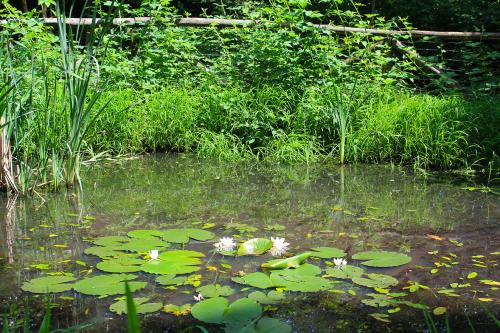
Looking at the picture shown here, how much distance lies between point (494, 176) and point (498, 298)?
101 inches

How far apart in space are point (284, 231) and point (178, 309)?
1.16 m

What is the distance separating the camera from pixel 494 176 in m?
4.71

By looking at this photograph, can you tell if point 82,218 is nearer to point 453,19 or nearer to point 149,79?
point 149,79

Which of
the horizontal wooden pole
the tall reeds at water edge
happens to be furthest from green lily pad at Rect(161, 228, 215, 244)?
the horizontal wooden pole

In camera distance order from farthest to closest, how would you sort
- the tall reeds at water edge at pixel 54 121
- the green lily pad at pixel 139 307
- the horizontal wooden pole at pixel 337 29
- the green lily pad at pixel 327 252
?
the horizontal wooden pole at pixel 337 29 → the tall reeds at water edge at pixel 54 121 → the green lily pad at pixel 327 252 → the green lily pad at pixel 139 307

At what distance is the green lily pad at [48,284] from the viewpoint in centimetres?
234

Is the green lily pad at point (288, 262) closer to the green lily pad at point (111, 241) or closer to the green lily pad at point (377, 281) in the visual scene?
the green lily pad at point (377, 281)

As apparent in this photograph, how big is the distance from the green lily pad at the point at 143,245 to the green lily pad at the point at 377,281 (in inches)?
38.0

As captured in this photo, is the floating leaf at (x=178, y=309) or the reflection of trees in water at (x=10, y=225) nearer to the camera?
the floating leaf at (x=178, y=309)

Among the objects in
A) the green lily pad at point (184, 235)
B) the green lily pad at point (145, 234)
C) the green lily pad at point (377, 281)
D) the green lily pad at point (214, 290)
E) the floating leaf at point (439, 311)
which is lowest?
the floating leaf at point (439, 311)

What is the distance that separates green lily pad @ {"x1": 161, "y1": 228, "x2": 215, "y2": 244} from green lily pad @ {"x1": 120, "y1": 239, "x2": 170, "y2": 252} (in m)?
0.06

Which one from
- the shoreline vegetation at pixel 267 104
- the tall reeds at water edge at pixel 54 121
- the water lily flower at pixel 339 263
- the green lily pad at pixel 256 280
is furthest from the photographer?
the shoreline vegetation at pixel 267 104

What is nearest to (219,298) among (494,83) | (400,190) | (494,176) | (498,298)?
(498,298)

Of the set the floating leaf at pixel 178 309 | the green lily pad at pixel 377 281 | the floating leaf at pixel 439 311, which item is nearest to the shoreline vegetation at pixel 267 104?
the floating leaf at pixel 178 309
